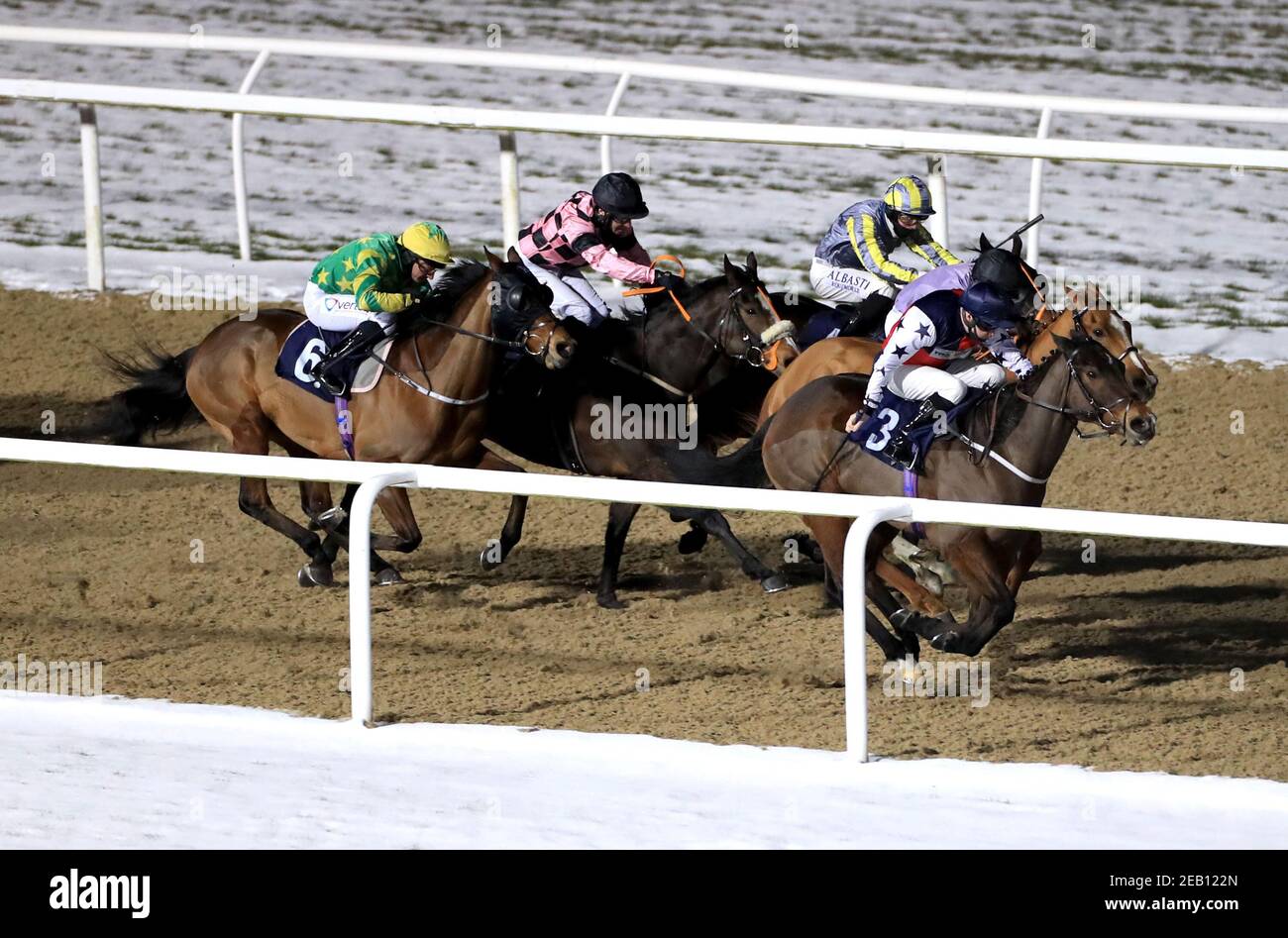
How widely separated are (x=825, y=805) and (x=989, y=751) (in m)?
1.21

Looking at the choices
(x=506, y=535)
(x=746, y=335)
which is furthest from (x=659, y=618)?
(x=746, y=335)

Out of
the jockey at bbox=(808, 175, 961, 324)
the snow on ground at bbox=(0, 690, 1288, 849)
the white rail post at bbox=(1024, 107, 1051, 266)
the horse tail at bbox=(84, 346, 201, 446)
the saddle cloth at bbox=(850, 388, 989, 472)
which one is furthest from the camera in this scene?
the white rail post at bbox=(1024, 107, 1051, 266)

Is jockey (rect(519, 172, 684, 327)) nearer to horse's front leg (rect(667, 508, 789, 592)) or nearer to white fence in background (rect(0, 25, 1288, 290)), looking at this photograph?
horse's front leg (rect(667, 508, 789, 592))

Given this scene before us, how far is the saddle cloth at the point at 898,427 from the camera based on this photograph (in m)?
6.74

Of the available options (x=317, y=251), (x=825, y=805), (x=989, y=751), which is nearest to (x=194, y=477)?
(x=317, y=251)

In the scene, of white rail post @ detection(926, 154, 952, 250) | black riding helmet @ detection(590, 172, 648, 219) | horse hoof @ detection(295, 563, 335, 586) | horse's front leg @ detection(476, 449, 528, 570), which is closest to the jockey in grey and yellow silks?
black riding helmet @ detection(590, 172, 648, 219)

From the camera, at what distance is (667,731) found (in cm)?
595

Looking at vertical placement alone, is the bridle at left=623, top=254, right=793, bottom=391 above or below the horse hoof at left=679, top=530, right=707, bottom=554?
above

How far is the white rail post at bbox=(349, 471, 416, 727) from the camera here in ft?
16.7

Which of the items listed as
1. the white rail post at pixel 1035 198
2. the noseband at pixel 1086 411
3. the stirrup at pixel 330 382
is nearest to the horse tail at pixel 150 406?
the stirrup at pixel 330 382

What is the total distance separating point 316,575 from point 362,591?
2721 mm

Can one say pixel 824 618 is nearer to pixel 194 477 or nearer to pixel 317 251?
pixel 194 477

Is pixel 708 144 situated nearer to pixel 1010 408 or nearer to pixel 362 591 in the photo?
pixel 1010 408

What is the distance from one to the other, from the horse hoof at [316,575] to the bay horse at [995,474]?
189 cm
